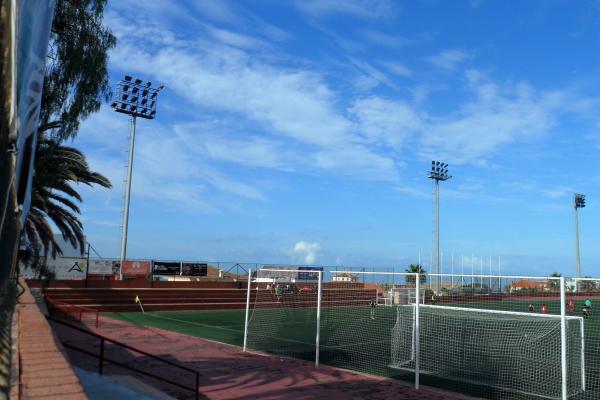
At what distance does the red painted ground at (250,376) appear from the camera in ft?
38.5

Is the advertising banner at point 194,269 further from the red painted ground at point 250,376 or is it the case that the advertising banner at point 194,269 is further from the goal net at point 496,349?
the goal net at point 496,349

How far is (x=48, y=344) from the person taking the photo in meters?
6.41

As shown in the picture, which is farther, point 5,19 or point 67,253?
Result: point 67,253

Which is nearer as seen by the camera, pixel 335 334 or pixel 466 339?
pixel 466 339

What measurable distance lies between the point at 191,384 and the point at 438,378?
6653 mm

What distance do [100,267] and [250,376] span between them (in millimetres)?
26733

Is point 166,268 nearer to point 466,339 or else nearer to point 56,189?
point 56,189

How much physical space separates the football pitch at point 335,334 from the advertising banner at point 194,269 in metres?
12.1

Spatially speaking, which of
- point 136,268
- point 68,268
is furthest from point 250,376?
point 136,268

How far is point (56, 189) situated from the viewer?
19.7m

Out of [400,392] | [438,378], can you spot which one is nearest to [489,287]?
[438,378]

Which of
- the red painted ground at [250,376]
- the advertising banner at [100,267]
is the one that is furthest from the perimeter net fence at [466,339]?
the advertising banner at [100,267]

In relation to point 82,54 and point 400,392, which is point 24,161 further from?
point 400,392

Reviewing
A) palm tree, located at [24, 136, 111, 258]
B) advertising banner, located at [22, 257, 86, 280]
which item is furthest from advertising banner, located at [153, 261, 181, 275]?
palm tree, located at [24, 136, 111, 258]
